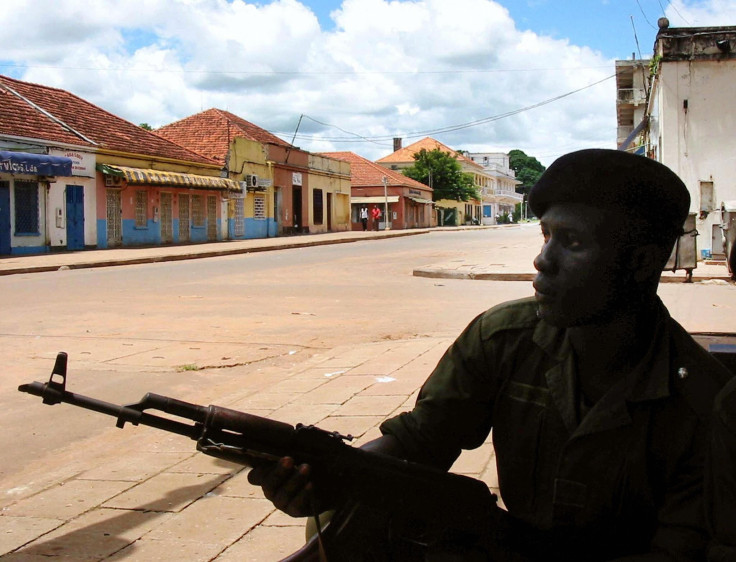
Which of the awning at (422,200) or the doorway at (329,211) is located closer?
the doorway at (329,211)

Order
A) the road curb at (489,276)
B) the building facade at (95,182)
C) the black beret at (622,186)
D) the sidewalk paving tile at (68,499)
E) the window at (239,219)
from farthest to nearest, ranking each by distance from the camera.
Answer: the window at (239,219)
the building facade at (95,182)
the road curb at (489,276)
the sidewalk paving tile at (68,499)
the black beret at (622,186)

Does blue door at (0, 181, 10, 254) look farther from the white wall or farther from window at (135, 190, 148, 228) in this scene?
the white wall

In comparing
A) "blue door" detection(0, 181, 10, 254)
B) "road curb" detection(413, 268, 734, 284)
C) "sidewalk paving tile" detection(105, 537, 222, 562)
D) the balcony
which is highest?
the balcony

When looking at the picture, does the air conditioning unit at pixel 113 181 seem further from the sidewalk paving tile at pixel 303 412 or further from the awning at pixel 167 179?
the sidewalk paving tile at pixel 303 412

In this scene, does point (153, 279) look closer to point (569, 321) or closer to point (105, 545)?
point (105, 545)

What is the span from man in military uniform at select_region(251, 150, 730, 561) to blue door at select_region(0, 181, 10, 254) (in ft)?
76.1

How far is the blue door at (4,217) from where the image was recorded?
2266 cm

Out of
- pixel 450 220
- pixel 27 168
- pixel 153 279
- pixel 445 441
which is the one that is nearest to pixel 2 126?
pixel 27 168

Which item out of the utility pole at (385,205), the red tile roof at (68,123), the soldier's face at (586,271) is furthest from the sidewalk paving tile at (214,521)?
the utility pole at (385,205)

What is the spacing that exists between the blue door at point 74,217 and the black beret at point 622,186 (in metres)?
25.5

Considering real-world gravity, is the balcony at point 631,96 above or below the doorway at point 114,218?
above

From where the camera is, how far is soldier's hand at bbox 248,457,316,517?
153 centimetres

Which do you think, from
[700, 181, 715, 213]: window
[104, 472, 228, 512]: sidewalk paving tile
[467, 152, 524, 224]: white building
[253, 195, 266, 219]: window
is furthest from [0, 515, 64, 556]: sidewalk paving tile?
[467, 152, 524, 224]: white building

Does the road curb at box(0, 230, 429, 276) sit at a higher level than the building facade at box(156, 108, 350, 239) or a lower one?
lower
